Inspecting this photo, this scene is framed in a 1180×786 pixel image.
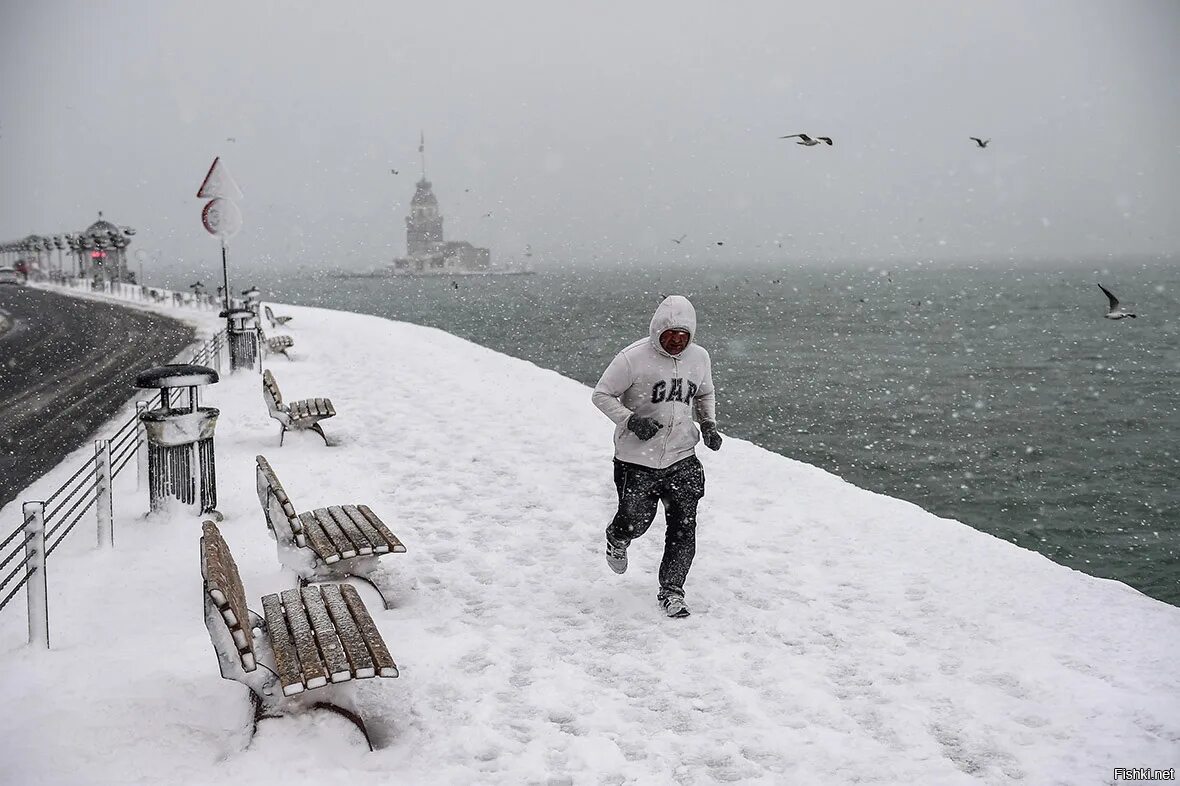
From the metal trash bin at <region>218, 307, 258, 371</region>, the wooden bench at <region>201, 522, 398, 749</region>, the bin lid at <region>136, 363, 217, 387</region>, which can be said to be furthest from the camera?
the metal trash bin at <region>218, 307, 258, 371</region>

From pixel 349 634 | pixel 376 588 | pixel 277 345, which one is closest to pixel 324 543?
pixel 376 588

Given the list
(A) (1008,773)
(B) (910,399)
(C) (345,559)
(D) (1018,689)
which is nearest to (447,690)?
(C) (345,559)

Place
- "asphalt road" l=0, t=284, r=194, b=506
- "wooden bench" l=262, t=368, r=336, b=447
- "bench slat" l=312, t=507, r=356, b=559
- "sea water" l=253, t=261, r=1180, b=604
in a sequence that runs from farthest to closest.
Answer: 1. "sea water" l=253, t=261, r=1180, b=604
2. "asphalt road" l=0, t=284, r=194, b=506
3. "wooden bench" l=262, t=368, r=336, b=447
4. "bench slat" l=312, t=507, r=356, b=559

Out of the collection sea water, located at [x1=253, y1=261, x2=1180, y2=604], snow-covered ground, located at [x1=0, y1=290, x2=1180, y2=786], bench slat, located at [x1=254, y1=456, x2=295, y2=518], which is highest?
bench slat, located at [x1=254, y1=456, x2=295, y2=518]

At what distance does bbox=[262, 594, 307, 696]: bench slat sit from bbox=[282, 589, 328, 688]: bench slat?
27mm

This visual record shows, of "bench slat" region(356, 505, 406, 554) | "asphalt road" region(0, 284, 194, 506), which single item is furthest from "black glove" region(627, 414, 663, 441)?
"asphalt road" region(0, 284, 194, 506)

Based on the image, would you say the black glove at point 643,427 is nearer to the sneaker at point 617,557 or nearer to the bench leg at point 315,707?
the sneaker at point 617,557

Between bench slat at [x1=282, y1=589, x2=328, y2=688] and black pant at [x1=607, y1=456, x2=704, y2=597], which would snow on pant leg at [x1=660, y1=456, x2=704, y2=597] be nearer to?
black pant at [x1=607, y1=456, x2=704, y2=597]

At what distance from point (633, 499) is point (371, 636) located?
2.22 meters

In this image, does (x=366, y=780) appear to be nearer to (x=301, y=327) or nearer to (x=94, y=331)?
(x=301, y=327)

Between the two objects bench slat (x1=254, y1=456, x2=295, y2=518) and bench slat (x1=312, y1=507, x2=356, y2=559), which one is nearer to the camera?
bench slat (x1=254, y1=456, x2=295, y2=518)

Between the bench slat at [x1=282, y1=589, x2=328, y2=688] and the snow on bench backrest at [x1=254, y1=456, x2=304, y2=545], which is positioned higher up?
the snow on bench backrest at [x1=254, y1=456, x2=304, y2=545]

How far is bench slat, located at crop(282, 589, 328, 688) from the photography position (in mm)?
3811

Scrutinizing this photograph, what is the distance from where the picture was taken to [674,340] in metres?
5.73
